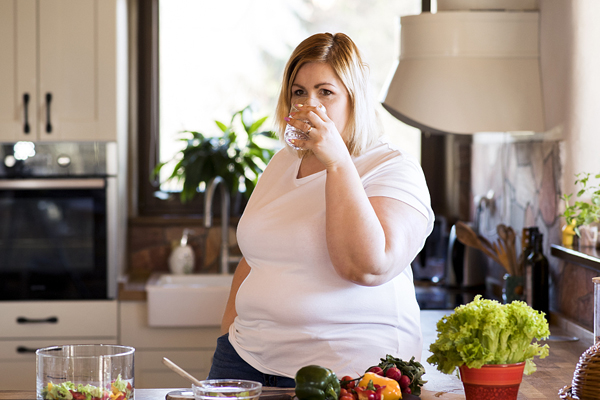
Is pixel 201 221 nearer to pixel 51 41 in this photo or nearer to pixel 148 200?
pixel 148 200

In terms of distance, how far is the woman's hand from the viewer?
3.65ft

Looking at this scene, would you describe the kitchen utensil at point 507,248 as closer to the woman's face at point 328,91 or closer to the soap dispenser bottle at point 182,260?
the woman's face at point 328,91

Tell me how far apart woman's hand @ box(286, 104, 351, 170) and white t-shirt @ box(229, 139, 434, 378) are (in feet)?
0.51

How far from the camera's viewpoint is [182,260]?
3041mm

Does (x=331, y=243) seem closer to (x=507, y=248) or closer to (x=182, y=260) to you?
(x=507, y=248)

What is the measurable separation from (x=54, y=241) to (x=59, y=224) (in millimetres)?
79

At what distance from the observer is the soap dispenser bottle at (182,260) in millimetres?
3041

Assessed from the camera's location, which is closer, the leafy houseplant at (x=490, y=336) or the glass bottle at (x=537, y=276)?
the leafy houseplant at (x=490, y=336)

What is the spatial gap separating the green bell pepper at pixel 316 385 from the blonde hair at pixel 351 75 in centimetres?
57

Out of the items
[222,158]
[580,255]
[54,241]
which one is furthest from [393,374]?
[54,241]

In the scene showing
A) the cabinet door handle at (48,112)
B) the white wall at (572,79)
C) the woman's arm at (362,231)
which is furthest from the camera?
the cabinet door handle at (48,112)

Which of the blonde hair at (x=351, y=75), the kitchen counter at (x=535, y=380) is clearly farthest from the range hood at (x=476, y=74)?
the blonde hair at (x=351, y=75)

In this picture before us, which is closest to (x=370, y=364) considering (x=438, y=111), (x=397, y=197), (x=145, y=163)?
(x=397, y=197)

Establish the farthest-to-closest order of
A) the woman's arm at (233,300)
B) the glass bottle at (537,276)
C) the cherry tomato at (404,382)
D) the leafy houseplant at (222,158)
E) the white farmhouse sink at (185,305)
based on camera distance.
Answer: the leafy houseplant at (222,158) → the white farmhouse sink at (185,305) → the glass bottle at (537,276) → the woman's arm at (233,300) → the cherry tomato at (404,382)
